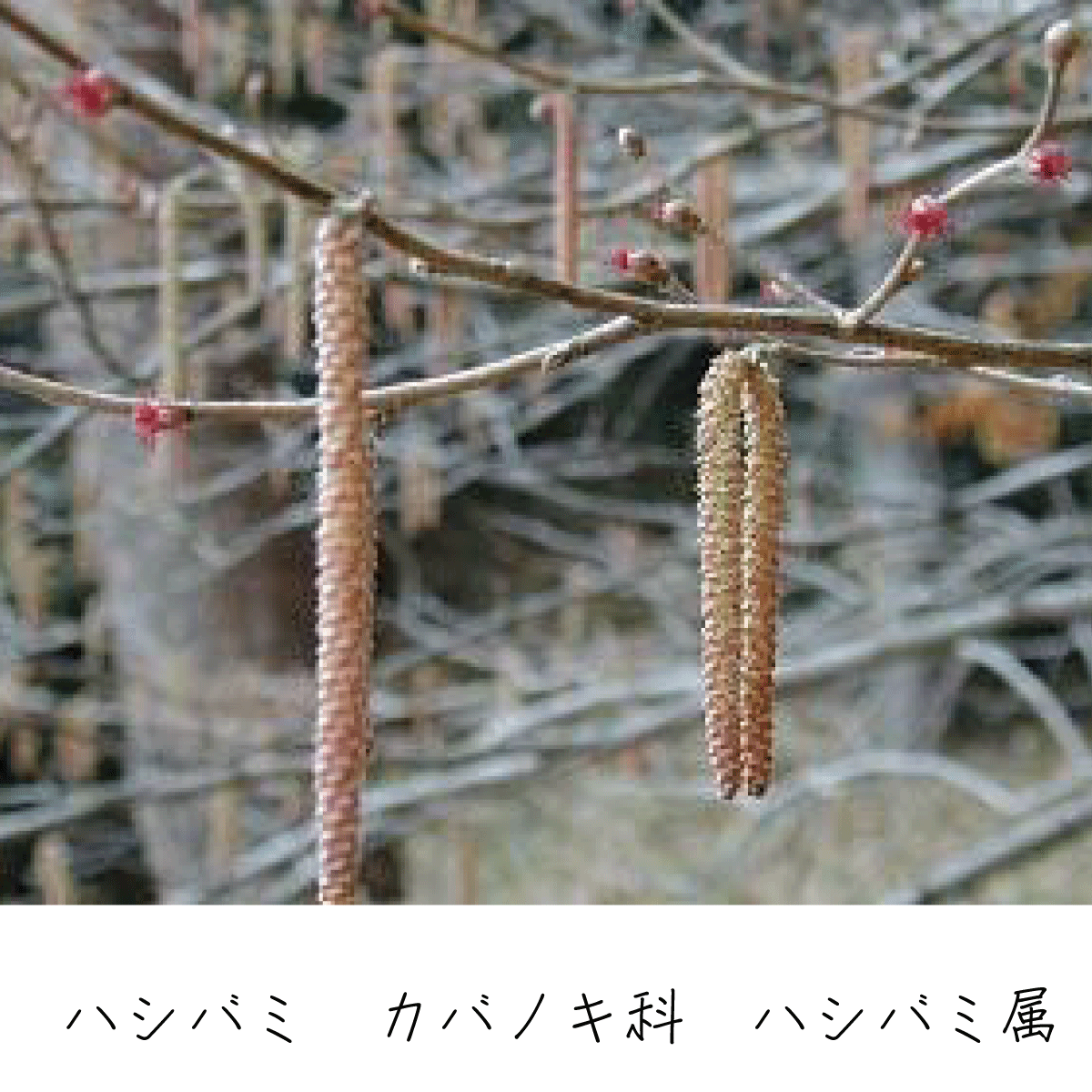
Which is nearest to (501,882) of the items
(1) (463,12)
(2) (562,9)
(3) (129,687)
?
(3) (129,687)

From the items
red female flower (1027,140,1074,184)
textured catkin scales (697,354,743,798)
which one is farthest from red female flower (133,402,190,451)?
red female flower (1027,140,1074,184)

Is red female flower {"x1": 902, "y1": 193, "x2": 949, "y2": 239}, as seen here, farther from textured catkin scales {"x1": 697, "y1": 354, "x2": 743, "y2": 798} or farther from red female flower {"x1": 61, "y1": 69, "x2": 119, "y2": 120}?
red female flower {"x1": 61, "y1": 69, "x2": 119, "y2": 120}

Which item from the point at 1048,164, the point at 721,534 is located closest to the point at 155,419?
the point at 721,534

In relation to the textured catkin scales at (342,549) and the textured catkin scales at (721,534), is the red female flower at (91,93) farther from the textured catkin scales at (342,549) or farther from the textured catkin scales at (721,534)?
the textured catkin scales at (721,534)

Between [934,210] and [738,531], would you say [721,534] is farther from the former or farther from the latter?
[934,210]
